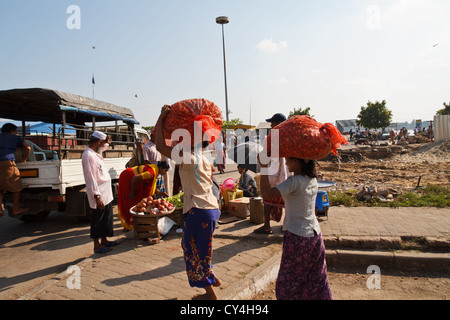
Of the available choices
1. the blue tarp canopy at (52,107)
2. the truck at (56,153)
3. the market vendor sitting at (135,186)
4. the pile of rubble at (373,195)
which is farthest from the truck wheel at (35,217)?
the pile of rubble at (373,195)

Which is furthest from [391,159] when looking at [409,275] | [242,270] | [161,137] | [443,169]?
[161,137]

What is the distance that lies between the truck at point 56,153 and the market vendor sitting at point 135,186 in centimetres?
117

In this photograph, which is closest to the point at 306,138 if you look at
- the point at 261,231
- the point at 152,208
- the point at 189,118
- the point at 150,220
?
the point at 189,118

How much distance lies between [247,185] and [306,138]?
15.2 feet

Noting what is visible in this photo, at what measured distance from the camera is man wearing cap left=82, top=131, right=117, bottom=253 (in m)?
4.43

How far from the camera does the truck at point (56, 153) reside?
585 cm

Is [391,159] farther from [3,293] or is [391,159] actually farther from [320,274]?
[3,293]

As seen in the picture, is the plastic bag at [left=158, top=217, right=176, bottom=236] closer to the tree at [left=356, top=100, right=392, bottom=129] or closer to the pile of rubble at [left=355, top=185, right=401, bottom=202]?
the pile of rubble at [left=355, top=185, right=401, bottom=202]

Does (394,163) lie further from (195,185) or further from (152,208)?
(195,185)

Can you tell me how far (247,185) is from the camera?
23.1 feet

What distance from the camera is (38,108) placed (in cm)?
827
